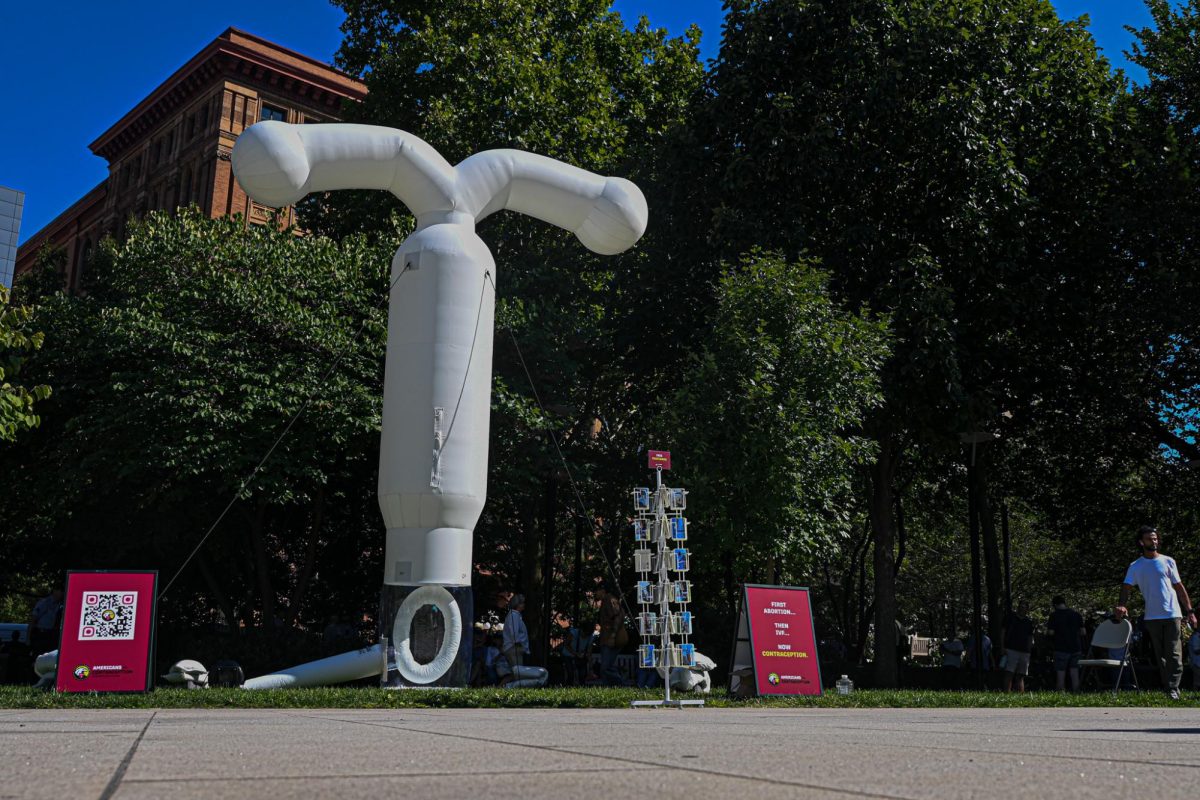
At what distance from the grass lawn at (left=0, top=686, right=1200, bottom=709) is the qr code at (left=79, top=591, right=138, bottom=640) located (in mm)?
862

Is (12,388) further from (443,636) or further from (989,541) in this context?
(989,541)

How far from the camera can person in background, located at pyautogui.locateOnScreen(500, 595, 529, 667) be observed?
1839 cm

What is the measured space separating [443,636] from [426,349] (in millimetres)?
3802

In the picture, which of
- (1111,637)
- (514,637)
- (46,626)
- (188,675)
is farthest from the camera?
(46,626)

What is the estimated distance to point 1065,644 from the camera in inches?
835

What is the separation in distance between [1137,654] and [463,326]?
20.3 meters

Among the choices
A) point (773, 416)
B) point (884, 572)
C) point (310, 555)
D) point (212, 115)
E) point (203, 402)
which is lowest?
point (884, 572)

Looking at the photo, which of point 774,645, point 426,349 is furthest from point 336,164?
point 774,645

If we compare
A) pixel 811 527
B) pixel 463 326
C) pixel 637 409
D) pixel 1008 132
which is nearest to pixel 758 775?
pixel 463 326

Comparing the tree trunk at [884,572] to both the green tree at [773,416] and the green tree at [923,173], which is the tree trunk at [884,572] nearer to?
the green tree at [923,173]

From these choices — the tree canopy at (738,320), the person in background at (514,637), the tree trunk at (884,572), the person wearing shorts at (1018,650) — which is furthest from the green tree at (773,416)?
the tree trunk at (884,572)

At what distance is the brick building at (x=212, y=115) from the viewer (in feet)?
182

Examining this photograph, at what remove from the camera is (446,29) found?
1112 inches

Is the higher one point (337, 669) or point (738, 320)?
point (738, 320)
